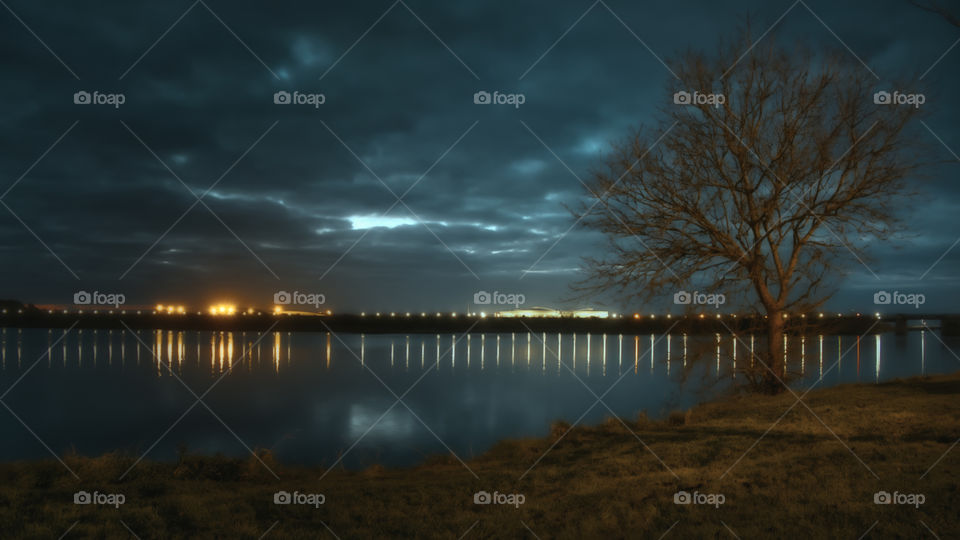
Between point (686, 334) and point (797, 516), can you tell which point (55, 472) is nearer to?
point (797, 516)

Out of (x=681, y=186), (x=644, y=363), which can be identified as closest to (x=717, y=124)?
(x=681, y=186)

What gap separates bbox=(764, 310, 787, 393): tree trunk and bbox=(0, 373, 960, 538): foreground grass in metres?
3.82

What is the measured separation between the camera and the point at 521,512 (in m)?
6.54

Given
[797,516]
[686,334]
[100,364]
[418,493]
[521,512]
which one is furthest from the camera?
[100,364]

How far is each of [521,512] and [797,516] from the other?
8.90ft

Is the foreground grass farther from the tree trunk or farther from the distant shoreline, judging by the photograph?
the distant shoreline

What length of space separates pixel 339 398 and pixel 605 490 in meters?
24.2

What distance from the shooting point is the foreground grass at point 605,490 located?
5898mm

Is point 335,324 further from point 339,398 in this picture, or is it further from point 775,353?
point 775,353

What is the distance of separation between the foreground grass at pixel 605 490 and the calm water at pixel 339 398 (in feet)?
11.9

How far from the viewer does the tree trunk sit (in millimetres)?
15352

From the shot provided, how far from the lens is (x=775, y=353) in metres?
15.6

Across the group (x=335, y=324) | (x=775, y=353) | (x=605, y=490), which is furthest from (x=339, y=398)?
(x=335, y=324)

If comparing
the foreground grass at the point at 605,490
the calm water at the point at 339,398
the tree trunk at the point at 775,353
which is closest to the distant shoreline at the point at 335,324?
the calm water at the point at 339,398
